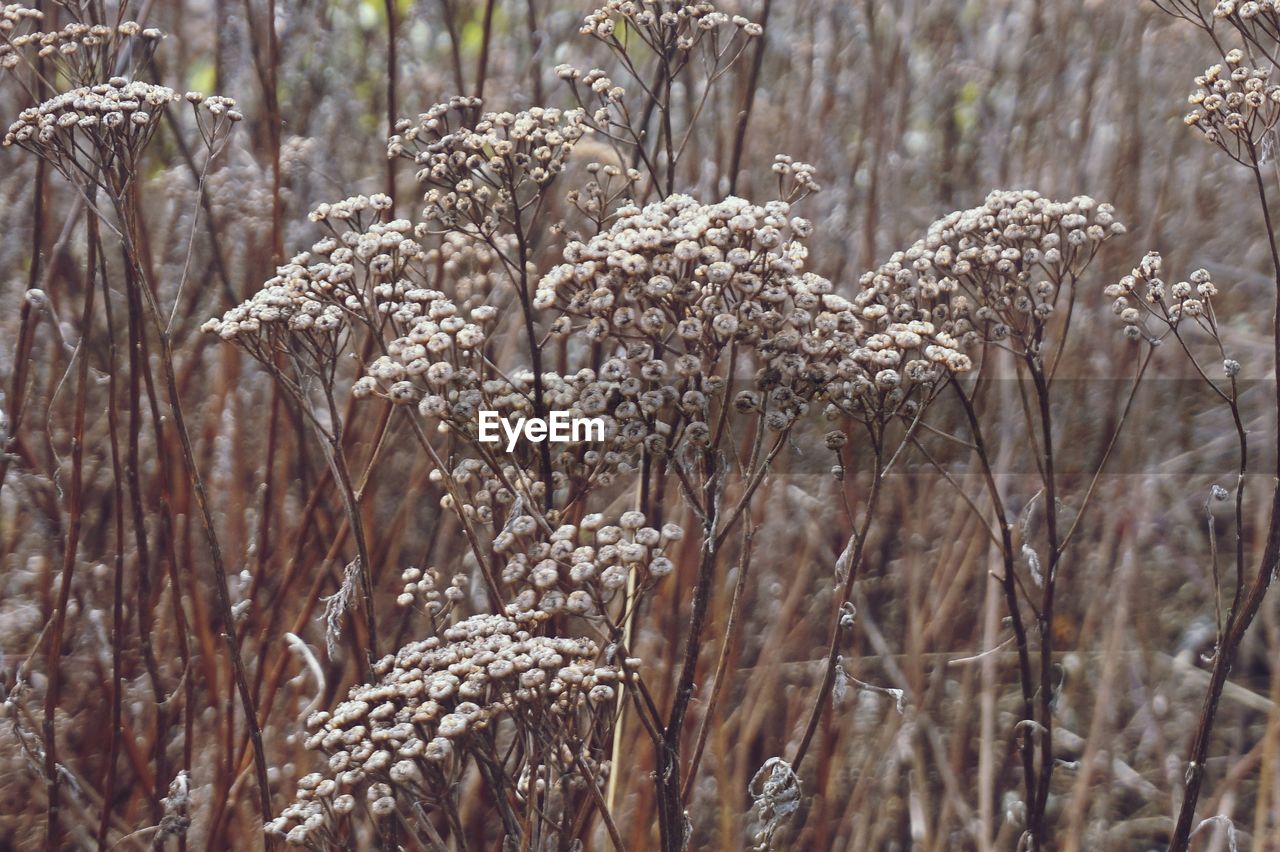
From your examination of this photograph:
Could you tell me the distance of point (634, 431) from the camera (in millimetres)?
1211

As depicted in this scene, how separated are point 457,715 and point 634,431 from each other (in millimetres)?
353

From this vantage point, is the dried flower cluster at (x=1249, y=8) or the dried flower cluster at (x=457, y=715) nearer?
the dried flower cluster at (x=457, y=715)

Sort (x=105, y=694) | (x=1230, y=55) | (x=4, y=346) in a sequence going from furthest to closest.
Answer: (x=4, y=346)
(x=105, y=694)
(x=1230, y=55)

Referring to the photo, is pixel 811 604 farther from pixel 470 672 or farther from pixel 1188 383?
pixel 470 672

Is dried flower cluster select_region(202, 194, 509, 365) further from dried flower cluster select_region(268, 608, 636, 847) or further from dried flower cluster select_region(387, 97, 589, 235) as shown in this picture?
dried flower cluster select_region(268, 608, 636, 847)

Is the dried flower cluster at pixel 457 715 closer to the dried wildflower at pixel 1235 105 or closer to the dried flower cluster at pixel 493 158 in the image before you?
the dried flower cluster at pixel 493 158

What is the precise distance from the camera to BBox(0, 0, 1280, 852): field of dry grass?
1230mm

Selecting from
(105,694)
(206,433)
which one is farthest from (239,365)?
(105,694)

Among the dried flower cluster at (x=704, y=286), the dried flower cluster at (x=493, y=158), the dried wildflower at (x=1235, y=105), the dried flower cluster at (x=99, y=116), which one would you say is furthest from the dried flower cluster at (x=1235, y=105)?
the dried flower cluster at (x=99, y=116)

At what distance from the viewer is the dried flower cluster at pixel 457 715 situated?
111 cm

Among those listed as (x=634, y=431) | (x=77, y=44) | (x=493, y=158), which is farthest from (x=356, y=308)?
(x=77, y=44)

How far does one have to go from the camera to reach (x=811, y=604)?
2.65 m

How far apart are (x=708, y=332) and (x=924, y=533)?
1503 mm

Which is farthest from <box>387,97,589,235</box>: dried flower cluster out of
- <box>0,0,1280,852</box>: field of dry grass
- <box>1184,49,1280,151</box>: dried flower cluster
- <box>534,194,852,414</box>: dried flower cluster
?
<box>1184,49,1280,151</box>: dried flower cluster
